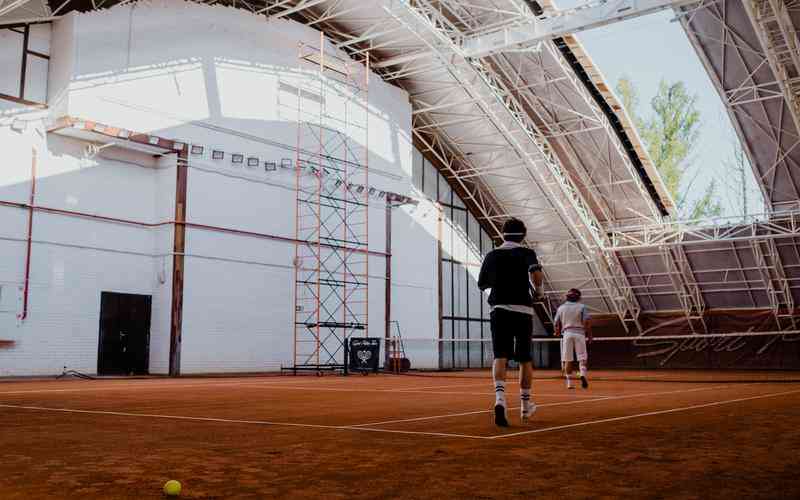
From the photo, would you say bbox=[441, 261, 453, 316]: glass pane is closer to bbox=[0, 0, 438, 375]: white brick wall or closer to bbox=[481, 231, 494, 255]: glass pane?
bbox=[481, 231, 494, 255]: glass pane

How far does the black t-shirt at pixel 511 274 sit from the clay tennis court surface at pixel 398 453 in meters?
0.97

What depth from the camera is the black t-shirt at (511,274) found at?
19.8 feet

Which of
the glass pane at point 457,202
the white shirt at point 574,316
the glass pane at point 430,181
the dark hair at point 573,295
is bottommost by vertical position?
the white shirt at point 574,316

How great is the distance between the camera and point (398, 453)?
4012mm

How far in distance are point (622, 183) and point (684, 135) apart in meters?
10.3

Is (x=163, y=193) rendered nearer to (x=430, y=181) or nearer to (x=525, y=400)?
(x=430, y=181)

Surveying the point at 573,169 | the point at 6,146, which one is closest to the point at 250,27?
the point at 6,146

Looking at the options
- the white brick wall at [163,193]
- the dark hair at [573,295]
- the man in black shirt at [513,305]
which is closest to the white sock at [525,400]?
the man in black shirt at [513,305]

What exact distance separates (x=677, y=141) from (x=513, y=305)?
3052 centimetres

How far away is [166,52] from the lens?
19.7 meters

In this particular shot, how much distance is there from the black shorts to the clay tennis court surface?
551mm

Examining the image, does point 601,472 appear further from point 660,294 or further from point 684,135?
point 684,135

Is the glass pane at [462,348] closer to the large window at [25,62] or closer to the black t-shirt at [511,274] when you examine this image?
the large window at [25,62]

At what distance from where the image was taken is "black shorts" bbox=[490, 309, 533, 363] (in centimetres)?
597
